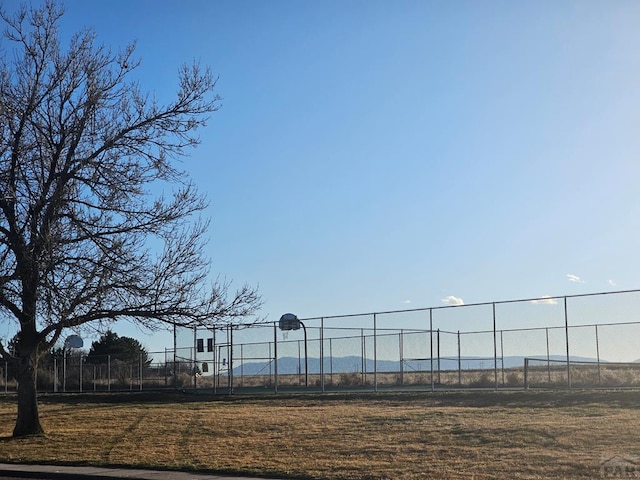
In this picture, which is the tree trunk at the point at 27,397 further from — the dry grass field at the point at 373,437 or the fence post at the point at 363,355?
the fence post at the point at 363,355

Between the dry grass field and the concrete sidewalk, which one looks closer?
the dry grass field

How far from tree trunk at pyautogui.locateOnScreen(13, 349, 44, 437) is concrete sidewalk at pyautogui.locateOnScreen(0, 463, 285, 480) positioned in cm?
429

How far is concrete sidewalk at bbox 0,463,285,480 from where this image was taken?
14609 mm

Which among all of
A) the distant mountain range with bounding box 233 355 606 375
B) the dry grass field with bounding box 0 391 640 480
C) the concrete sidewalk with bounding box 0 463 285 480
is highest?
the distant mountain range with bounding box 233 355 606 375

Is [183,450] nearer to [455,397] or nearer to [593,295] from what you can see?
[455,397]

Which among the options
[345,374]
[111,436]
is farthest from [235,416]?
[345,374]

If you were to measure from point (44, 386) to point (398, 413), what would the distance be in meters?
34.6

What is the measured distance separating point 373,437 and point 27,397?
10.0 metres

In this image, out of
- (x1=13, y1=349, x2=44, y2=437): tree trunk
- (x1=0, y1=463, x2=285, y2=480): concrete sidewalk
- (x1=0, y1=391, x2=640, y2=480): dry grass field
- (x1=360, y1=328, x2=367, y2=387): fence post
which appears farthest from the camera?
(x1=360, y1=328, x2=367, y2=387): fence post

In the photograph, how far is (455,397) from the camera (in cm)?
2531

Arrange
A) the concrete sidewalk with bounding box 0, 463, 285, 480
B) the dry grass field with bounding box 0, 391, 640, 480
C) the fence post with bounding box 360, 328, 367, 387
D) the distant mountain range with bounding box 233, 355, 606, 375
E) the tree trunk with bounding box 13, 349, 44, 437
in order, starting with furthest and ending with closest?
the fence post with bounding box 360, 328, 367, 387, the distant mountain range with bounding box 233, 355, 606, 375, the tree trunk with bounding box 13, 349, 44, 437, the concrete sidewalk with bounding box 0, 463, 285, 480, the dry grass field with bounding box 0, 391, 640, 480

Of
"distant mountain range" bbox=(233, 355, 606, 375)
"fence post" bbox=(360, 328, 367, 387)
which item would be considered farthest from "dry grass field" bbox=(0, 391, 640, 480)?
"fence post" bbox=(360, 328, 367, 387)

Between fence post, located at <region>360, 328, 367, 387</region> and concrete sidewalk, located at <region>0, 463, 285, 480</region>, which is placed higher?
fence post, located at <region>360, 328, 367, 387</region>

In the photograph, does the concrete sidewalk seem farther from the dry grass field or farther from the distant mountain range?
the distant mountain range
